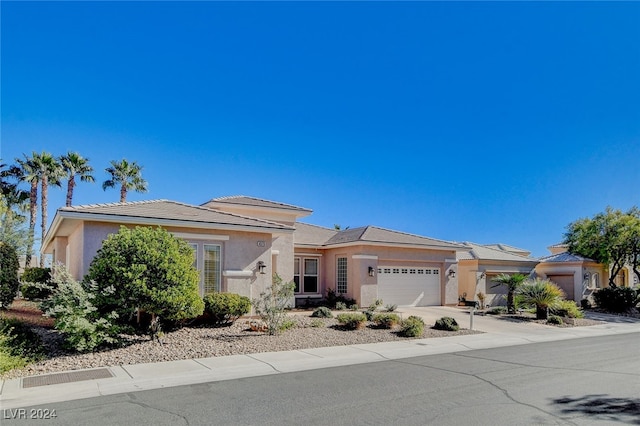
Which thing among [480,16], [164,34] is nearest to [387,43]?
[480,16]

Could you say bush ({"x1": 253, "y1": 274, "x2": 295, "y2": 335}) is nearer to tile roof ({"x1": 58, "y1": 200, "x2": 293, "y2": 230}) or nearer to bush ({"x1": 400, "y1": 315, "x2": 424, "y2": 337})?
tile roof ({"x1": 58, "y1": 200, "x2": 293, "y2": 230})

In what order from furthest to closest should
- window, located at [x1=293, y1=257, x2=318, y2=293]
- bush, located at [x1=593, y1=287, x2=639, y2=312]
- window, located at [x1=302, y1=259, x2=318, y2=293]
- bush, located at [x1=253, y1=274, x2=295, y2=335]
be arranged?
bush, located at [x1=593, y1=287, x2=639, y2=312] → window, located at [x1=302, y1=259, x2=318, y2=293] → window, located at [x1=293, y1=257, x2=318, y2=293] → bush, located at [x1=253, y1=274, x2=295, y2=335]

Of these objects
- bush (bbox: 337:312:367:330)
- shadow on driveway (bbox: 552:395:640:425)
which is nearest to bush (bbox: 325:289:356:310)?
bush (bbox: 337:312:367:330)

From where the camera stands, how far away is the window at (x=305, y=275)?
78.7 ft

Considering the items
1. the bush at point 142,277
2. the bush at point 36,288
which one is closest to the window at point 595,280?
the bush at point 142,277

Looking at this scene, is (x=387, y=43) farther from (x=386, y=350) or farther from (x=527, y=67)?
(x=386, y=350)

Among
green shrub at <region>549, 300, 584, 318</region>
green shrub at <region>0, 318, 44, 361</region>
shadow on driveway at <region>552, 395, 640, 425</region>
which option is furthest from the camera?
green shrub at <region>549, 300, 584, 318</region>

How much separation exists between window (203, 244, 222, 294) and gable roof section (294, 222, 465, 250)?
8.59 metres

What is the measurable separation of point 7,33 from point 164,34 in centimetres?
542

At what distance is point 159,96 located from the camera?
21.9 meters

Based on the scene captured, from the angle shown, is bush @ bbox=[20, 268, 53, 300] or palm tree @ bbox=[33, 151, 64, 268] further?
palm tree @ bbox=[33, 151, 64, 268]

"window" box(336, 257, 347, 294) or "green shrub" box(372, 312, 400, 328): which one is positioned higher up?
"window" box(336, 257, 347, 294)

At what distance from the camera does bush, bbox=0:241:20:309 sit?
15.4 m

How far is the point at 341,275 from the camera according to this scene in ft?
78.4
